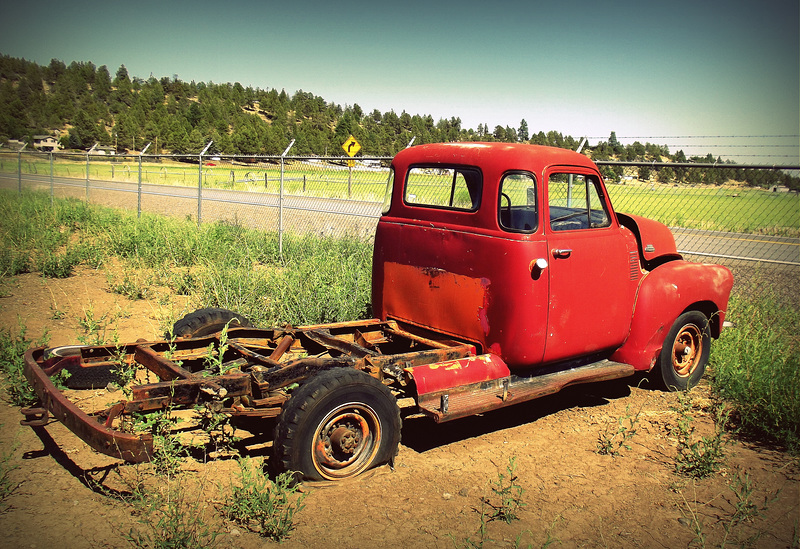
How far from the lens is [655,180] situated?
8070 millimetres

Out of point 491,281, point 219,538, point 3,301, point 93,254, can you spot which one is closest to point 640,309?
point 491,281

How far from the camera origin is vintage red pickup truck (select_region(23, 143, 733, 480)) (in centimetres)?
338

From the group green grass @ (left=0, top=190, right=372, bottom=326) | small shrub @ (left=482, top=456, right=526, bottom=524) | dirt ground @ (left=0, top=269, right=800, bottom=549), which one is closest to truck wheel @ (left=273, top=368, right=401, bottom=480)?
dirt ground @ (left=0, top=269, right=800, bottom=549)

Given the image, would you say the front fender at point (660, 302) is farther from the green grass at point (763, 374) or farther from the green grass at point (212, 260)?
the green grass at point (212, 260)

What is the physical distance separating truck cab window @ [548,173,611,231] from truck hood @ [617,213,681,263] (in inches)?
25.1

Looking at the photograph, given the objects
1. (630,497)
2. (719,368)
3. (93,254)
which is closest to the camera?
(630,497)

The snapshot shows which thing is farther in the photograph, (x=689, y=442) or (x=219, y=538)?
(x=689, y=442)

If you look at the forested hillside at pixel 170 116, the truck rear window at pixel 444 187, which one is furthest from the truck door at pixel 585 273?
the forested hillside at pixel 170 116

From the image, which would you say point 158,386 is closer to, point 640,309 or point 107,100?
point 640,309

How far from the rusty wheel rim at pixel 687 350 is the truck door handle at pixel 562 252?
2.00 meters

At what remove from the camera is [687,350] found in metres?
5.45

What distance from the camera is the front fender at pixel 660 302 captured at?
4.86 metres

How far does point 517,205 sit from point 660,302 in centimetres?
159

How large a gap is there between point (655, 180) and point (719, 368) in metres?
3.53
